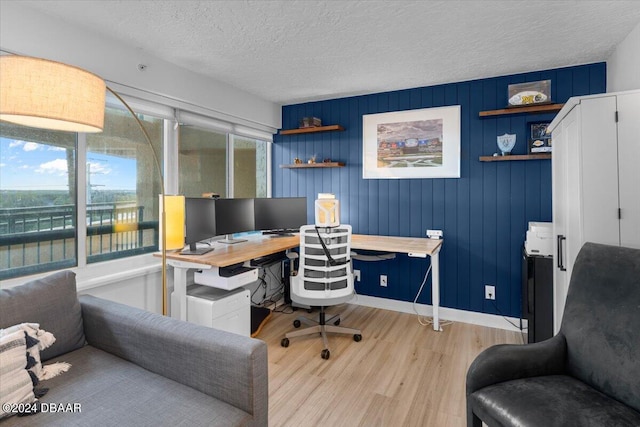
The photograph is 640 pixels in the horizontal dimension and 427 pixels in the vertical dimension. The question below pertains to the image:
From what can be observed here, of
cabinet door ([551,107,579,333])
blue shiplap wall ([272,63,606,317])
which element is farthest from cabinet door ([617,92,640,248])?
blue shiplap wall ([272,63,606,317])

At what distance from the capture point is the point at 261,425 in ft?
4.37

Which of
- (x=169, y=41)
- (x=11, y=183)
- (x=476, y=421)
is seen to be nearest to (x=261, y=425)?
(x=476, y=421)

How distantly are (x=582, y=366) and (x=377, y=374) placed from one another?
124 cm

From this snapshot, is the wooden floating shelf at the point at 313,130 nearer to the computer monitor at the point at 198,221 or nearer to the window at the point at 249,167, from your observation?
the window at the point at 249,167

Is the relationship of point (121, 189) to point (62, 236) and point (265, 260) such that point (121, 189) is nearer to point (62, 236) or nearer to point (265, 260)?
point (62, 236)

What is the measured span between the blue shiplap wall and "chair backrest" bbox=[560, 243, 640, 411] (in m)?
1.61

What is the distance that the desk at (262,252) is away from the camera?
2561 mm

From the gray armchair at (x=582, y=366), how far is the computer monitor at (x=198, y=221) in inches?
86.2

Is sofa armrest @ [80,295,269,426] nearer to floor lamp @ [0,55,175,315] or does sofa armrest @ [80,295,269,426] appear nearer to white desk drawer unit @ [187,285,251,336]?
white desk drawer unit @ [187,285,251,336]

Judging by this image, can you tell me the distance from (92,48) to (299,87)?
6.02ft

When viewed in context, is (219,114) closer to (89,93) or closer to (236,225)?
(236,225)

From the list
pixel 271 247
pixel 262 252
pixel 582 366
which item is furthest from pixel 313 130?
pixel 582 366

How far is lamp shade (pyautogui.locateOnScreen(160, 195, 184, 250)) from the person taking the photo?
264cm

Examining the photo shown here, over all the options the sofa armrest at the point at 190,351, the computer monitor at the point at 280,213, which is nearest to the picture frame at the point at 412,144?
the computer monitor at the point at 280,213
